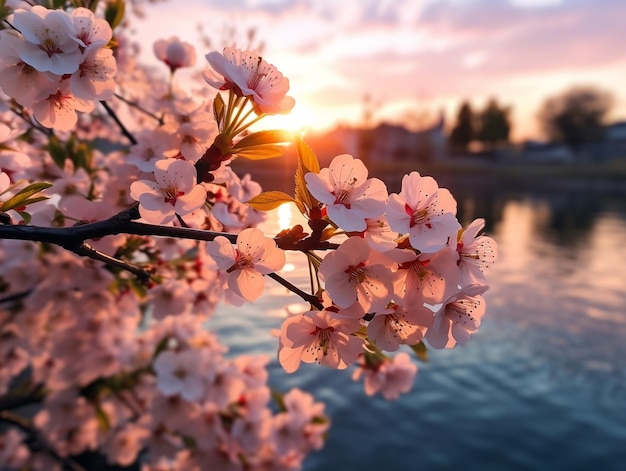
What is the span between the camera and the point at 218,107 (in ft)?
3.75

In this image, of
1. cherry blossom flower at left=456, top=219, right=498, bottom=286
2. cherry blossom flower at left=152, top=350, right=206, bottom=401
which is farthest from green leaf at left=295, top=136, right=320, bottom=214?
cherry blossom flower at left=152, top=350, right=206, bottom=401

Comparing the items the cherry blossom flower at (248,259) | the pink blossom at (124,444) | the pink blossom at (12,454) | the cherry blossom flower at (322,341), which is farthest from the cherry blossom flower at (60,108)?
the pink blossom at (12,454)

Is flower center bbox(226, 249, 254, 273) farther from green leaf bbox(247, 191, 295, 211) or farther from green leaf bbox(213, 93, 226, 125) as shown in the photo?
green leaf bbox(213, 93, 226, 125)

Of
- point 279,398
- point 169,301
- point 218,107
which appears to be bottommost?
point 279,398

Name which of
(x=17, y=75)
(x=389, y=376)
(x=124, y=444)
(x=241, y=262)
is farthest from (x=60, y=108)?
(x=124, y=444)

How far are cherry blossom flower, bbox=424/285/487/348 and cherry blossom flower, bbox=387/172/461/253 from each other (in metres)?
0.14

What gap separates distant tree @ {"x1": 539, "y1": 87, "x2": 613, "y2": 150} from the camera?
73625 mm

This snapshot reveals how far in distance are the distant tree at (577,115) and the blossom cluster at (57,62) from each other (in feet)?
274

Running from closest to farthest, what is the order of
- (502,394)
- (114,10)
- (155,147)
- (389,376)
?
(155,147) → (114,10) → (389,376) → (502,394)

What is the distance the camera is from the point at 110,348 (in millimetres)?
3533

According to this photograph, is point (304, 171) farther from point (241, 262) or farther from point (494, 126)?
point (494, 126)

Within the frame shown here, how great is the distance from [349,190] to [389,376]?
6.60 feet

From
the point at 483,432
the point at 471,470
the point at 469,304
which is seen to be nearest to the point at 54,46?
the point at 469,304

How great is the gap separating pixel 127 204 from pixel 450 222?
134 cm
